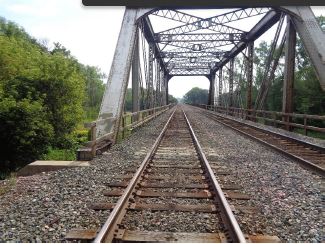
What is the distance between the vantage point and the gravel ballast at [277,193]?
14.4ft

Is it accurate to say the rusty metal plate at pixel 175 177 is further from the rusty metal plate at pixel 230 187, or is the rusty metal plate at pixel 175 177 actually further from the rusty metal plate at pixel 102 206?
the rusty metal plate at pixel 102 206

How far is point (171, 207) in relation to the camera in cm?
514

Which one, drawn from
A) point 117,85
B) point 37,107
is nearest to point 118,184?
point 117,85

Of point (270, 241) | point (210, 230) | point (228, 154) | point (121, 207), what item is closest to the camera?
point (270, 241)

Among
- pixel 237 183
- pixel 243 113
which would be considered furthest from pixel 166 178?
pixel 243 113

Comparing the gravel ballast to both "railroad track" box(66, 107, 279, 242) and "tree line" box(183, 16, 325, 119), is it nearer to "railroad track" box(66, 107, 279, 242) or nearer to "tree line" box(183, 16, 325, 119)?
"railroad track" box(66, 107, 279, 242)

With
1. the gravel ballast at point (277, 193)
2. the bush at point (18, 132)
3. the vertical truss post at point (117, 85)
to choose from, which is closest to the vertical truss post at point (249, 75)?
the vertical truss post at point (117, 85)

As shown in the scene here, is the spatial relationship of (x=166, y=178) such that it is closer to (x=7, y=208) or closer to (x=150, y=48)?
(x=7, y=208)

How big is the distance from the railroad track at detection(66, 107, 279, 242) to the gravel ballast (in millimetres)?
330

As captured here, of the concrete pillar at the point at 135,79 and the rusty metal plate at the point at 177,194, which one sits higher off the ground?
the concrete pillar at the point at 135,79

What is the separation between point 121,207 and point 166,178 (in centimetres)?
221

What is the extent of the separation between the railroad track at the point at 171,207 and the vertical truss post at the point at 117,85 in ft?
11.4

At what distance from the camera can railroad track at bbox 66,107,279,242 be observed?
4031 mm

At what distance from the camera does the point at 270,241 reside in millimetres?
3957
